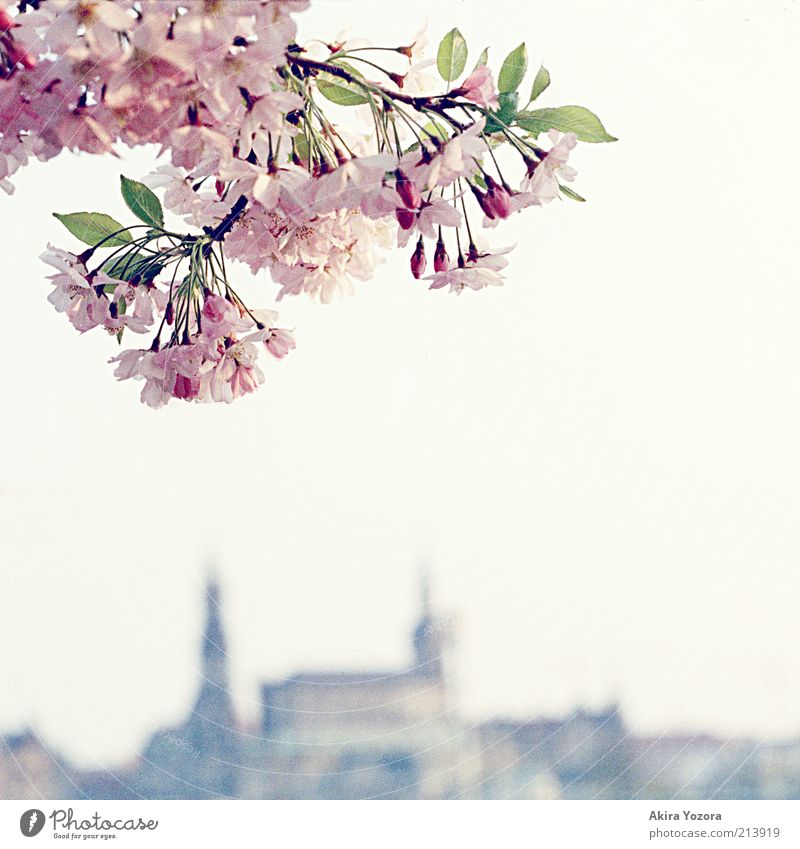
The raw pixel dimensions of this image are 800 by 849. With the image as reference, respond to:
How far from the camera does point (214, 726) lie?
0.59 metres

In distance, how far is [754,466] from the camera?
0.58m

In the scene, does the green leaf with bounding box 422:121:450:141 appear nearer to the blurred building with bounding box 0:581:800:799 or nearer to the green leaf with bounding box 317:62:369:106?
the green leaf with bounding box 317:62:369:106

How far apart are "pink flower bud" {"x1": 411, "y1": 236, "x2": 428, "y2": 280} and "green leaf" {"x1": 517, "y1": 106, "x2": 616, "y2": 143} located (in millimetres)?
80

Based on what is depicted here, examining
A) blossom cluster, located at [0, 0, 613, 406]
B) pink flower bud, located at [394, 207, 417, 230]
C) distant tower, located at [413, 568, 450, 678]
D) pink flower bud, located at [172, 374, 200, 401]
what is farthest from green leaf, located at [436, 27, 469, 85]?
distant tower, located at [413, 568, 450, 678]

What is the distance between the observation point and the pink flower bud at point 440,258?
18.8 inches

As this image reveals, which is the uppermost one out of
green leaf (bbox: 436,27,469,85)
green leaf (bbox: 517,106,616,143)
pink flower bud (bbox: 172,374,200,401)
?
green leaf (bbox: 436,27,469,85)

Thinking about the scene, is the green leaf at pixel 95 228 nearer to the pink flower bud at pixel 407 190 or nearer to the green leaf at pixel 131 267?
the green leaf at pixel 131 267

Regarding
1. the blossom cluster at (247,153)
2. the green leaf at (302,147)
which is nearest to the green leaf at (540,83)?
the blossom cluster at (247,153)

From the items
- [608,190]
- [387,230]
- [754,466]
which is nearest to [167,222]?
[387,230]

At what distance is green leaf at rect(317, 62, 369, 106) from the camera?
47cm

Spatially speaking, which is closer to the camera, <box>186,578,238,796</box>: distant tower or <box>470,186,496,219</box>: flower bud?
<box>470,186,496,219</box>: flower bud

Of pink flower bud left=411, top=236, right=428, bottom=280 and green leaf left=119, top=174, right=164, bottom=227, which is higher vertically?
green leaf left=119, top=174, right=164, bottom=227

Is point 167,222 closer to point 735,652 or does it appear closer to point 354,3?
point 354,3

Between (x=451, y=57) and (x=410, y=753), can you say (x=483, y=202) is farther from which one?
(x=410, y=753)
